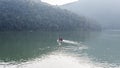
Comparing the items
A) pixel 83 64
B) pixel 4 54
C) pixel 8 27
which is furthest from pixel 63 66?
pixel 8 27

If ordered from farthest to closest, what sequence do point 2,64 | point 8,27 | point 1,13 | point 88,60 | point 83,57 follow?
point 1,13 → point 8,27 → point 83,57 → point 88,60 → point 2,64

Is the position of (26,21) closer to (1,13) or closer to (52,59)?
(1,13)

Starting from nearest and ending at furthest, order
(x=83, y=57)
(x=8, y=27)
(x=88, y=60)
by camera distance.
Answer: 1. (x=88, y=60)
2. (x=83, y=57)
3. (x=8, y=27)

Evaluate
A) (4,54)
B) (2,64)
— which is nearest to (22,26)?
(4,54)

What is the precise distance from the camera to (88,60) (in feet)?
230

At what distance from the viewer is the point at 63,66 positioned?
6253 centimetres

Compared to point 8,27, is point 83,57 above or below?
below

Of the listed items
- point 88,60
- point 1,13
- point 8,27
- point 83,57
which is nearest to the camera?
point 88,60

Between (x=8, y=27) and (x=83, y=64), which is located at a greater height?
(x=8, y=27)

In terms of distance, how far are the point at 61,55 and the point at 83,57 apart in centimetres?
740

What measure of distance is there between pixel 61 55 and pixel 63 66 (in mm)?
15419

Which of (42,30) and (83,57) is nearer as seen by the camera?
(83,57)

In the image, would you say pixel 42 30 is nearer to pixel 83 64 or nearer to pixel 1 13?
pixel 1 13

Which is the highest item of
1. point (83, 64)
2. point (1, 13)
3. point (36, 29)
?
point (1, 13)
